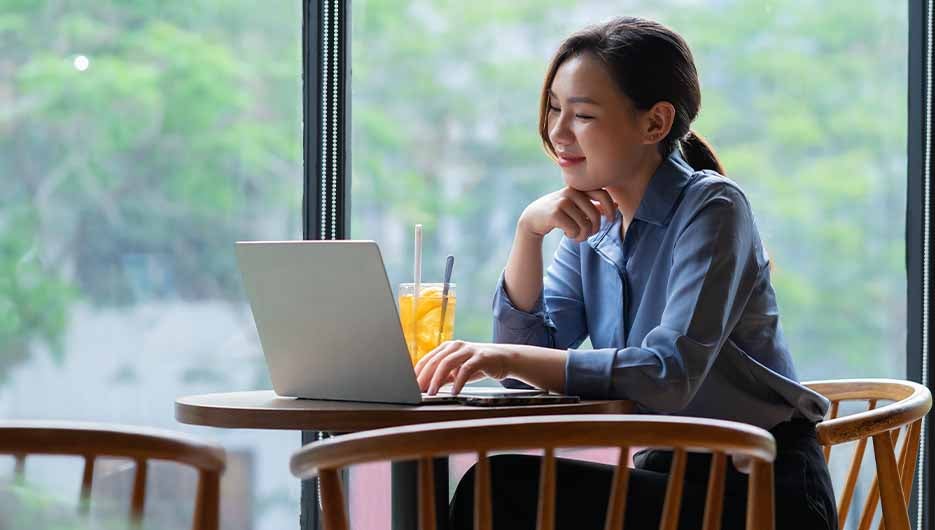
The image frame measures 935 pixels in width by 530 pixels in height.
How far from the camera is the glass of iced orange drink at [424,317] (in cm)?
188

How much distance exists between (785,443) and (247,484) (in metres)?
1.29

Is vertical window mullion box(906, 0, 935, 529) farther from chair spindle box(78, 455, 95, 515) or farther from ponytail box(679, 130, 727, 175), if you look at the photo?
chair spindle box(78, 455, 95, 515)

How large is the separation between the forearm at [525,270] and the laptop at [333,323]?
11.2 inches

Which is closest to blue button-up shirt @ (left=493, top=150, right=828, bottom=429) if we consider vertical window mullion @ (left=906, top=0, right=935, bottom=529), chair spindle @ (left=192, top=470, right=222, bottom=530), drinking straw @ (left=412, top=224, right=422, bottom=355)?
drinking straw @ (left=412, top=224, right=422, bottom=355)

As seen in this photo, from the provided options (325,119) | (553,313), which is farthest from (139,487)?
(325,119)

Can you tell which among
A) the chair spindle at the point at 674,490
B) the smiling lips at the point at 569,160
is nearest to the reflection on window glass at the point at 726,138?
the smiling lips at the point at 569,160

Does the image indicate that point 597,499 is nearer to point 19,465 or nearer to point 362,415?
point 362,415

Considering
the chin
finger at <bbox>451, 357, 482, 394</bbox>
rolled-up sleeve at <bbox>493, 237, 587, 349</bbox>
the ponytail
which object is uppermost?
the ponytail

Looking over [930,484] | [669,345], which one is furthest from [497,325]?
[930,484]

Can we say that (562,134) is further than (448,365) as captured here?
Yes

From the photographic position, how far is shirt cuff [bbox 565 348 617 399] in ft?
5.56

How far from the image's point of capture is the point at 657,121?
6.38 feet

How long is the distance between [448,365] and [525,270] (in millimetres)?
411

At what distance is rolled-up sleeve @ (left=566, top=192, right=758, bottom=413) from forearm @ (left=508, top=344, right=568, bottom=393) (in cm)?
1
